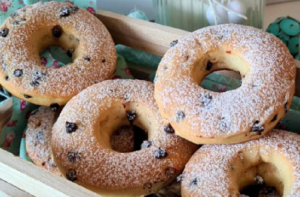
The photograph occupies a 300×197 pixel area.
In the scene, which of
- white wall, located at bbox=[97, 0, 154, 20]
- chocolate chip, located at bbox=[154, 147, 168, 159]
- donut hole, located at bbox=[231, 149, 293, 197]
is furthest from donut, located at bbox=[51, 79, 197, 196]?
white wall, located at bbox=[97, 0, 154, 20]

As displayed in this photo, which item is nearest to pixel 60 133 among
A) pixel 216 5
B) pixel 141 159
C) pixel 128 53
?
pixel 141 159

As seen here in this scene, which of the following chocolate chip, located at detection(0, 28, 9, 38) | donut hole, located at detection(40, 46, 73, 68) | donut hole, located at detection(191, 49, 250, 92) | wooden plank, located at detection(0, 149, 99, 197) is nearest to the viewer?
wooden plank, located at detection(0, 149, 99, 197)

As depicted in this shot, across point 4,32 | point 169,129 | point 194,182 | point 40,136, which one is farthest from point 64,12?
point 194,182

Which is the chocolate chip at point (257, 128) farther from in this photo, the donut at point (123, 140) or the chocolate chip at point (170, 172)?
the donut at point (123, 140)

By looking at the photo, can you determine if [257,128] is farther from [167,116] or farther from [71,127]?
[71,127]

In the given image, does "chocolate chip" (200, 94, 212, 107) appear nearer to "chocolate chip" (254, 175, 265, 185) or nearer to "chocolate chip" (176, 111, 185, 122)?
"chocolate chip" (176, 111, 185, 122)

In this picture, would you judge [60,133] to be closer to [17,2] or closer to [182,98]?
[182,98]

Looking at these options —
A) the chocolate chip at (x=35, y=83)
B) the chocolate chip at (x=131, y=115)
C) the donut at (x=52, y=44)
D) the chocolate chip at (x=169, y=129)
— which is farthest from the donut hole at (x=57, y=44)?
the chocolate chip at (x=169, y=129)
